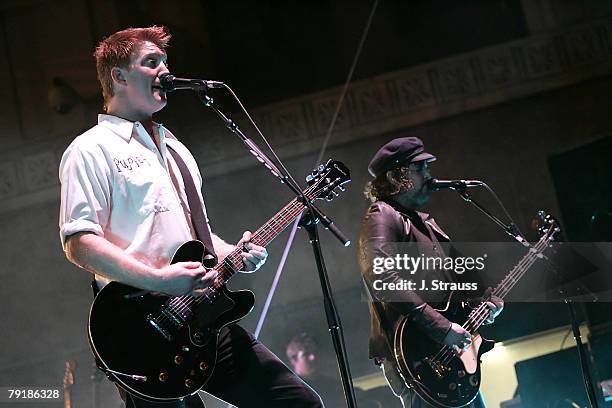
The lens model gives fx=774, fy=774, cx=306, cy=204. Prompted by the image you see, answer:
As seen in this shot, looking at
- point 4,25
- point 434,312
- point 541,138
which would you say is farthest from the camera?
point 541,138

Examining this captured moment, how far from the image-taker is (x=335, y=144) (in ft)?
27.2

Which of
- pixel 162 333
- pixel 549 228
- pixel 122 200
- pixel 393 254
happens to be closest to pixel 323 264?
pixel 162 333

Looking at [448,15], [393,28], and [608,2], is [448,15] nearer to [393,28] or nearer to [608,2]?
[393,28]

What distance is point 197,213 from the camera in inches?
110

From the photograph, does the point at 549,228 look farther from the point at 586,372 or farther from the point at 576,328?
the point at 586,372

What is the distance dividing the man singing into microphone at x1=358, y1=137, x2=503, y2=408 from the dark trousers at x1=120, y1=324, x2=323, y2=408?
3.54ft

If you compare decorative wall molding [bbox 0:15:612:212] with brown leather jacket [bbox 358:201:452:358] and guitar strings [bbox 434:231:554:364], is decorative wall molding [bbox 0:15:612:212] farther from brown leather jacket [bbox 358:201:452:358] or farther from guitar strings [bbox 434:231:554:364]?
brown leather jacket [bbox 358:201:452:358]

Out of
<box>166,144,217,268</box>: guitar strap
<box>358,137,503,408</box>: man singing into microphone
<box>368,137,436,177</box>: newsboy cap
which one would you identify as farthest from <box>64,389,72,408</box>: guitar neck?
<box>166,144,217,268</box>: guitar strap

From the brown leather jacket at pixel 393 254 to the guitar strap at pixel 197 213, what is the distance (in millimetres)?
1141

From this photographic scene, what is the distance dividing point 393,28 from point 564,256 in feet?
12.8

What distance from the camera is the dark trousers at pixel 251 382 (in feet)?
8.36

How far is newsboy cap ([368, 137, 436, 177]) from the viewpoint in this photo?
13.4 feet

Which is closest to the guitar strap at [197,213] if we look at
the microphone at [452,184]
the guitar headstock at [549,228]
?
the microphone at [452,184]

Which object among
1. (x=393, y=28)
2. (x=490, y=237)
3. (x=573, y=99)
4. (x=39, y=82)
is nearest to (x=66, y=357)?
(x=39, y=82)
